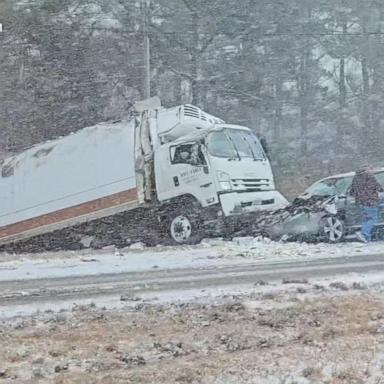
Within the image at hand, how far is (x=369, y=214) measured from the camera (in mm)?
15227

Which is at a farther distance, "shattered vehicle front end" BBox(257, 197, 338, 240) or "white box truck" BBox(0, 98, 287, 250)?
"white box truck" BBox(0, 98, 287, 250)

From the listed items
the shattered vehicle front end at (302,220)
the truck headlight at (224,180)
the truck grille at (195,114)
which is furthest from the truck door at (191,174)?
the shattered vehicle front end at (302,220)

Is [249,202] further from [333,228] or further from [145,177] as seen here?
[145,177]

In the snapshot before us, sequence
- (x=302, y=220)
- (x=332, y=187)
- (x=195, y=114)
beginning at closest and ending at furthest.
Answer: (x=302, y=220), (x=332, y=187), (x=195, y=114)

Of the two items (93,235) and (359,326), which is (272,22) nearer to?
(93,235)

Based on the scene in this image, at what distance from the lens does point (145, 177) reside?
1733 centimetres

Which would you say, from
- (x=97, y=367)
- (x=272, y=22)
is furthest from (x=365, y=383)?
(x=272, y=22)

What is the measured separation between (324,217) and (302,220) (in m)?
0.46

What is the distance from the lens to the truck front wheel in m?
16.6

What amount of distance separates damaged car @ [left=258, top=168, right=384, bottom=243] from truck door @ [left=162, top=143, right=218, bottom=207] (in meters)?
1.39

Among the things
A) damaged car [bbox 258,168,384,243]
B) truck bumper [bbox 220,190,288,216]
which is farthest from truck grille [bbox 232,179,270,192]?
damaged car [bbox 258,168,384,243]

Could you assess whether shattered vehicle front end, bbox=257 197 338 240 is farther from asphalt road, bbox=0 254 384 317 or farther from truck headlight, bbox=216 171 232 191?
asphalt road, bbox=0 254 384 317

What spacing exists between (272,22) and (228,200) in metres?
16.5

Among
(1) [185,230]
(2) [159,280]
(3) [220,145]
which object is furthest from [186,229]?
(2) [159,280]
